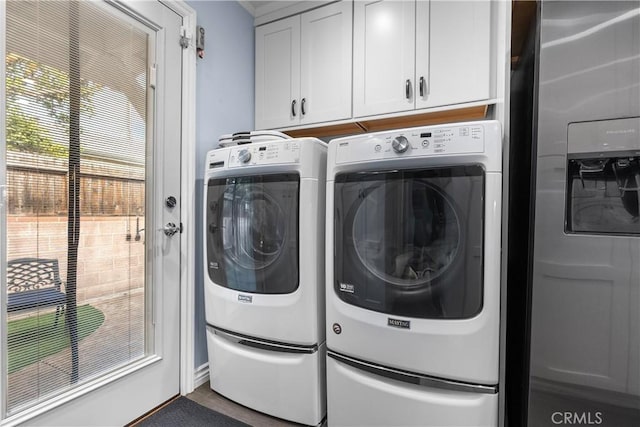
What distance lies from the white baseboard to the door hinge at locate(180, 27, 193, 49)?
1.87m

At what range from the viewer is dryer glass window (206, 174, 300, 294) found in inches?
54.4

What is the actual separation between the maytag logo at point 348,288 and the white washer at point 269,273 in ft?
0.44

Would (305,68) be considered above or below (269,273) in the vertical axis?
above

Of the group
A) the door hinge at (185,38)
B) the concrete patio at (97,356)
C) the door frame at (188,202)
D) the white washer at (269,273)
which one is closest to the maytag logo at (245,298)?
the white washer at (269,273)

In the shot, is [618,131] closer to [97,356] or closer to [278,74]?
[278,74]

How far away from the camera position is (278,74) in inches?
82.0

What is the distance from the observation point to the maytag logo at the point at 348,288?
4.16 feet

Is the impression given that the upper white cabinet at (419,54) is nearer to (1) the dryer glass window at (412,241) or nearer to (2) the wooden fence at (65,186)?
(1) the dryer glass window at (412,241)

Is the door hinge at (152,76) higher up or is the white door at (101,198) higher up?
the door hinge at (152,76)

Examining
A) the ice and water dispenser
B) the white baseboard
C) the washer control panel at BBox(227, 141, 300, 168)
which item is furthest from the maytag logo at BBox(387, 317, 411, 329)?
the white baseboard

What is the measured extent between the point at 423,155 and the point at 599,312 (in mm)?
732

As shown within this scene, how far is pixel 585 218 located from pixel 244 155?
53.6 inches

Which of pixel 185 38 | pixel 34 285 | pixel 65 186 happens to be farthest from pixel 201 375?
pixel 185 38

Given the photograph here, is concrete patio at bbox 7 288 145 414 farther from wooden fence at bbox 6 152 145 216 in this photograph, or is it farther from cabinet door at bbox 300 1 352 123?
cabinet door at bbox 300 1 352 123
